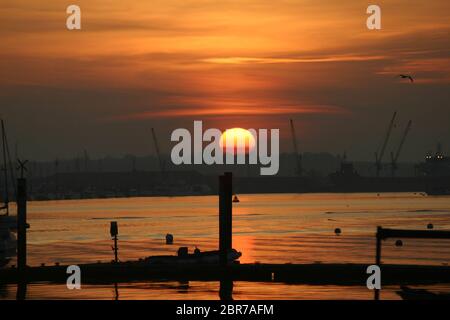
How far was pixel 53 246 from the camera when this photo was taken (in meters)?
89.5

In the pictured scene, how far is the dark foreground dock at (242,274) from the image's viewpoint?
30094 millimetres

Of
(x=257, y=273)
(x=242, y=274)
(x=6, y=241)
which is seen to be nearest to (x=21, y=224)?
(x=242, y=274)

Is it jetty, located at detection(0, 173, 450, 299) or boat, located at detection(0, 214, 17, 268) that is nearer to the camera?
jetty, located at detection(0, 173, 450, 299)

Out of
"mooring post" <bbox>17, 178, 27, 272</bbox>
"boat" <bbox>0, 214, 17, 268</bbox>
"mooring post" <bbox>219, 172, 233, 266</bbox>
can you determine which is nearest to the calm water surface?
"boat" <bbox>0, 214, 17, 268</bbox>

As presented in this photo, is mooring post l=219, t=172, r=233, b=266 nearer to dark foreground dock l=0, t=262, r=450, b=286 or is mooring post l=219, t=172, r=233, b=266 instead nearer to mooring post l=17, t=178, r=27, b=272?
dark foreground dock l=0, t=262, r=450, b=286

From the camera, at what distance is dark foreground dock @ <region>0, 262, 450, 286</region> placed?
30.1 meters

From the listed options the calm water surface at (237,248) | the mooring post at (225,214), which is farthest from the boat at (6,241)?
the mooring post at (225,214)

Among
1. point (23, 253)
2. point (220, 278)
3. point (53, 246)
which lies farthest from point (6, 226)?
point (220, 278)

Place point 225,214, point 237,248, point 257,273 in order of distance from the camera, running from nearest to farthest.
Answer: point 257,273 → point 225,214 → point 237,248

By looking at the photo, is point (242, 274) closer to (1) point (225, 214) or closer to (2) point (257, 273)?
(2) point (257, 273)

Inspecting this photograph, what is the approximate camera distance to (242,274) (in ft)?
102

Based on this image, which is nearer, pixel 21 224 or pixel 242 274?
pixel 242 274

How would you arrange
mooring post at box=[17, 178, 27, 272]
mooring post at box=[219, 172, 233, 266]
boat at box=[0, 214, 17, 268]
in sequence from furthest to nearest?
boat at box=[0, 214, 17, 268]
mooring post at box=[17, 178, 27, 272]
mooring post at box=[219, 172, 233, 266]

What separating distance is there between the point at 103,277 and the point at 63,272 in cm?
144
